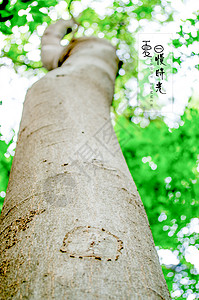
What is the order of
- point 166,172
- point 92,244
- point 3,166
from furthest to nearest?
point 166,172 → point 3,166 → point 92,244

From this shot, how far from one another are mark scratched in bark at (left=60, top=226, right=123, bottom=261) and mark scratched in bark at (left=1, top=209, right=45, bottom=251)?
15 cm

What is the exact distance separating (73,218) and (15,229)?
A: 0.62ft

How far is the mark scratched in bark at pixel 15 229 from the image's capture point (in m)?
0.70

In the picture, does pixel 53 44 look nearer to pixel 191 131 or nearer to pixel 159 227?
pixel 191 131

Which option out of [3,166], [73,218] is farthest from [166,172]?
[73,218]

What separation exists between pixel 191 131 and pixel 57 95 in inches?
92.8

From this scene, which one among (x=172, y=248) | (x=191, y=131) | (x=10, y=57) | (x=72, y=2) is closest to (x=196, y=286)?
(x=172, y=248)

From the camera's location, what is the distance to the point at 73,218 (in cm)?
69

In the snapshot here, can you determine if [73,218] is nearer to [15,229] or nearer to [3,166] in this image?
[15,229]

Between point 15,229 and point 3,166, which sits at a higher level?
point 15,229

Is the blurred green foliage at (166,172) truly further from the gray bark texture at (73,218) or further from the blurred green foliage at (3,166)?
the gray bark texture at (73,218)

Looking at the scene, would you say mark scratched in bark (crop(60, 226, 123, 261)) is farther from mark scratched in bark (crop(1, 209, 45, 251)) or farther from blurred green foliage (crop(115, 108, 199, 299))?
blurred green foliage (crop(115, 108, 199, 299))

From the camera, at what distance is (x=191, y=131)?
324 cm

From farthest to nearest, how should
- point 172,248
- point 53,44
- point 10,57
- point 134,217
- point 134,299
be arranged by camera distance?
point 10,57, point 172,248, point 53,44, point 134,217, point 134,299
